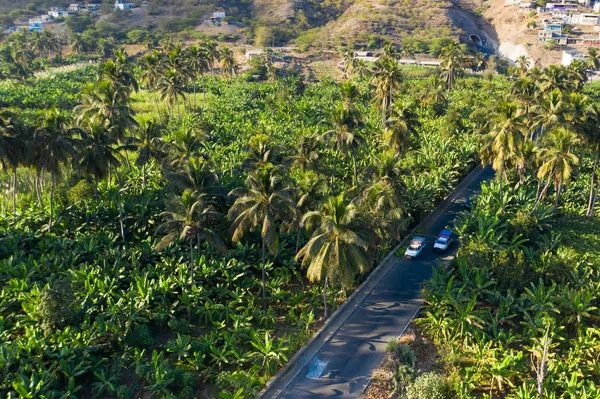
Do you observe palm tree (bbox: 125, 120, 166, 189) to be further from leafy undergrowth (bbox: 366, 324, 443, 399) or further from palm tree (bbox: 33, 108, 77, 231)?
leafy undergrowth (bbox: 366, 324, 443, 399)

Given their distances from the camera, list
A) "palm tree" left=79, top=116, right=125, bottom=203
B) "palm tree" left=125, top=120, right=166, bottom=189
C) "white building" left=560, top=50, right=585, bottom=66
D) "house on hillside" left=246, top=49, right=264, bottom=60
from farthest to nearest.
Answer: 1. "house on hillside" left=246, top=49, right=264, bottom=60
2. "white building" left=560, top=50, right=585, bottom=66
3. "palm tree" left=125, top=120, right=166, bottom=189
4. "palm tree" left=79, top=116, right=125, bottom=203

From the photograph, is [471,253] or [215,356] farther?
[471,253]

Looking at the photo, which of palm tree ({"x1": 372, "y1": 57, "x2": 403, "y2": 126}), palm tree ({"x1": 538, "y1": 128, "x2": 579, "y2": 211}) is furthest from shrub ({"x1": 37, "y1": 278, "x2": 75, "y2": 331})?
palm tree ({"x1": 372, "y1": 57, "x2": 403, "y2": 126})

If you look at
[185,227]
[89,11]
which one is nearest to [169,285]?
[185,227]

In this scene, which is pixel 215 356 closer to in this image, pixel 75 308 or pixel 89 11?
pixel 75 308

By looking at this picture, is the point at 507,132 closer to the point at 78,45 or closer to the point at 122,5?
the point at 78,45

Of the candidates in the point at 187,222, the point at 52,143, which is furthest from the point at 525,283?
the point at 52,143
